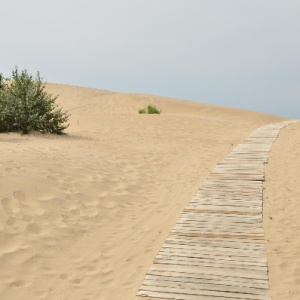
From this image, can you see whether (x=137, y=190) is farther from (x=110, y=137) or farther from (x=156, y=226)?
(x=110, y=137)

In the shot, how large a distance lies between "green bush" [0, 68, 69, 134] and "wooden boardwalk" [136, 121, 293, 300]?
5.91 metres

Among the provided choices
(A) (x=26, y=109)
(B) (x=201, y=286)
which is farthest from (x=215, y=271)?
(A) (x=26, y=109)

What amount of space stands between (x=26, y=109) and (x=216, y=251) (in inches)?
335

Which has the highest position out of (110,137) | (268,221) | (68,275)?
(110,137)

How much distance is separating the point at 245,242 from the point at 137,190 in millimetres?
2812

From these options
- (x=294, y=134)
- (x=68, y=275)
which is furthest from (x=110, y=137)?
(x=68, y=275)

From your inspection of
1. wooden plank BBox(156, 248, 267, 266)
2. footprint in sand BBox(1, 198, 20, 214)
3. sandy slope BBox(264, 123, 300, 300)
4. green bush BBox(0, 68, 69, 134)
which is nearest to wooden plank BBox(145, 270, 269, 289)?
sandy slope BBox(264, 123, 300, 300)

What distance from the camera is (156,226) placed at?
5828mm

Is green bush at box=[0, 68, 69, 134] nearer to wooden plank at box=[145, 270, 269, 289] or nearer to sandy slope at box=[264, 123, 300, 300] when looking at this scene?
sandy slope at box=[264, 123, 300, 300]

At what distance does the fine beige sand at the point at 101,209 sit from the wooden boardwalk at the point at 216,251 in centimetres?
17

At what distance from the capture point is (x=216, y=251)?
4.82m

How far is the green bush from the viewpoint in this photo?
11.6 metres

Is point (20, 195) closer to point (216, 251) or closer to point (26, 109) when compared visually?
point (216, 251)

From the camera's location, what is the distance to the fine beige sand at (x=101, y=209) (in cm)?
429
